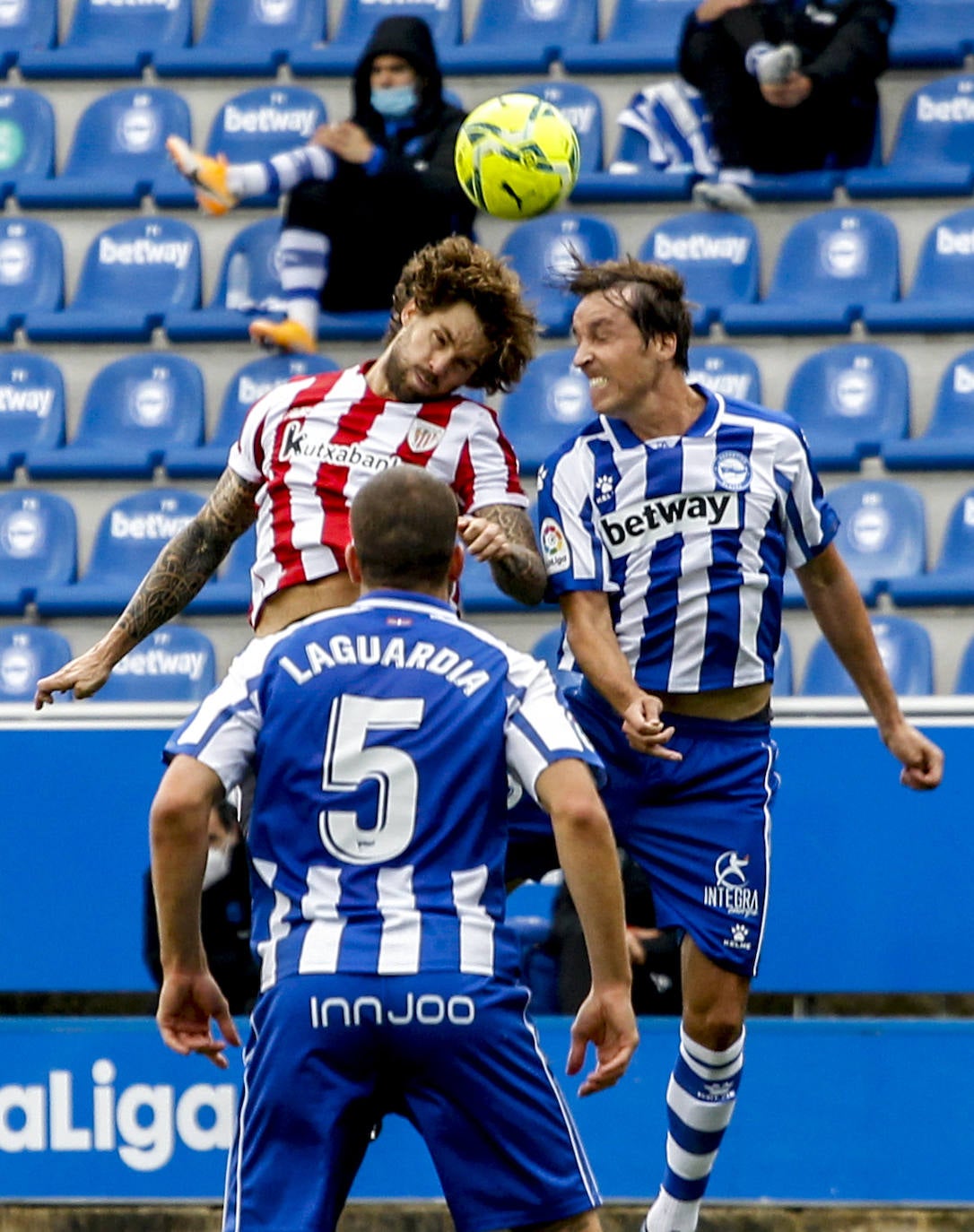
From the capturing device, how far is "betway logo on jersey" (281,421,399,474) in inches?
182

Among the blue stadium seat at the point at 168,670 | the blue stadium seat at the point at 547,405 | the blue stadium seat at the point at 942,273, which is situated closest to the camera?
the blue stadium seat at the point at 168,670

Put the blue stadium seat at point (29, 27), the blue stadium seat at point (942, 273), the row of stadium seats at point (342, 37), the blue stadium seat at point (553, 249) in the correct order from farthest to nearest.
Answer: the blue stadium seat at point (29, 27) → the row of stadium seats at point (342, 37) → the blue stadium seat at point (553, 249) → the blue stadium seat at point (942, 273)

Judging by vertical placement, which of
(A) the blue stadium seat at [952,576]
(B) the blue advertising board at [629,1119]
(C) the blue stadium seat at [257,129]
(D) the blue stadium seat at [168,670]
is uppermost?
(C) the blue stadium seat at [257,129]

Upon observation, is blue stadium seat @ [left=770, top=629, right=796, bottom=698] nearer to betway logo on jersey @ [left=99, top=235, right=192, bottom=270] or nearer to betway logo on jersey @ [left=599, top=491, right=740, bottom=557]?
betway logo on jersey @ [left=599, top=491, right=740, bottom=557]

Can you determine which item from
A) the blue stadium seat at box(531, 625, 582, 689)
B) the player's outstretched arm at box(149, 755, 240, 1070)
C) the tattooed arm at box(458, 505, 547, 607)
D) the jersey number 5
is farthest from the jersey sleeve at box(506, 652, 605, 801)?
the blue stadium seat at box(531, 625, 582, 689)

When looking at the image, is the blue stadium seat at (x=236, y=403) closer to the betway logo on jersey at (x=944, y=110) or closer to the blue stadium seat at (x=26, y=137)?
the blue stadium seat at (x=26, y=137)

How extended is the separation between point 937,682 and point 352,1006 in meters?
4.35

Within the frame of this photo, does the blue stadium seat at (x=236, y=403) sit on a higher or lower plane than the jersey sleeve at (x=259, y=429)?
lower

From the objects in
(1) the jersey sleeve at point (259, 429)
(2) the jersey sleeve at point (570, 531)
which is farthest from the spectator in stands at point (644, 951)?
(1) the jersey sleeve at point (259, 429)

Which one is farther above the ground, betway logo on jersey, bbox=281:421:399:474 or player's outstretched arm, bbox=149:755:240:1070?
betway logo on jersey, bbox=281:421:399:474

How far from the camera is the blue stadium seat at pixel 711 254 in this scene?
8.32m

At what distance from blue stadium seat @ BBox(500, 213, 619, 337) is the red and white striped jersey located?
3570 mm

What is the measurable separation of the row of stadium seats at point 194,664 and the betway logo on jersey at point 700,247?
1.89 metres

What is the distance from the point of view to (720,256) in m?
8.37
